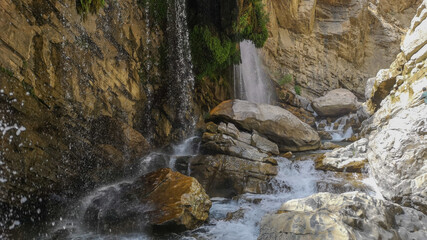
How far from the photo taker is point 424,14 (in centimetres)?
820

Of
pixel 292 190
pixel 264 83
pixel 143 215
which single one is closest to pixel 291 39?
pixel 264 83

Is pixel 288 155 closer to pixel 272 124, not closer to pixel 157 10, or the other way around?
pixel 272 124

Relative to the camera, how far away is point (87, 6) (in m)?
5.71

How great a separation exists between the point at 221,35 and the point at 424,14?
19.5 feet

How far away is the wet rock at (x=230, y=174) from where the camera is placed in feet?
22.8

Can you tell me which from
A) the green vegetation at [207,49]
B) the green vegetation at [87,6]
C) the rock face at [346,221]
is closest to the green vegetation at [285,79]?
the green vegetation at [207,49]

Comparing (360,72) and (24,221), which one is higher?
(360,72)

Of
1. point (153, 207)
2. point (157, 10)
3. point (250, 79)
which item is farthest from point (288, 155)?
point (250, 79)

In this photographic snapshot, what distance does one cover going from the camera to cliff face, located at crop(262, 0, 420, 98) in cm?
1777

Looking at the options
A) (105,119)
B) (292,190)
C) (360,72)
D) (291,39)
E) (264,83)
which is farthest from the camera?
(360,72)

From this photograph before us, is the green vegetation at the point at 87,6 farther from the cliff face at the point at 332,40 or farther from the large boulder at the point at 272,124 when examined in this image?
the cliff face at the point at 332,40

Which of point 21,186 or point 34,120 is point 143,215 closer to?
point 21,186

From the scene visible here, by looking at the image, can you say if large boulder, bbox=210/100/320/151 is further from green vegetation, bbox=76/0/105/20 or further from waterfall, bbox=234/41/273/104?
green vegetation, bbox=76/0/105/20

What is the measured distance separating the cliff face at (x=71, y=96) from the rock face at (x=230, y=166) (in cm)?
159
